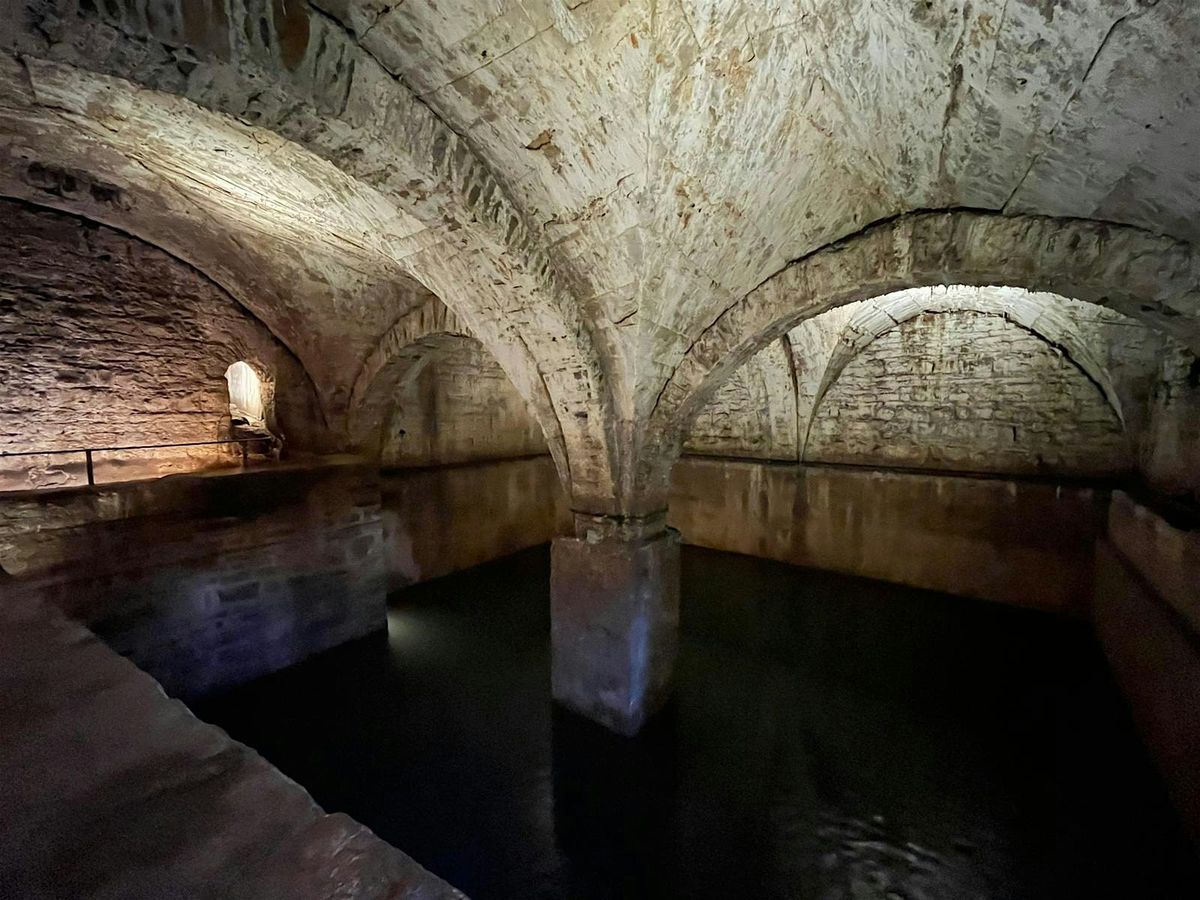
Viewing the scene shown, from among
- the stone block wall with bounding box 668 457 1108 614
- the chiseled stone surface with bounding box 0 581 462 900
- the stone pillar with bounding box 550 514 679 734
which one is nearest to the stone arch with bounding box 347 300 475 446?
the stone pillar with bounding box 550 514 679 734

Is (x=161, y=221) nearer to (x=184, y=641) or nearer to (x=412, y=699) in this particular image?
(x=184, y=641)

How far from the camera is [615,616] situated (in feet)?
11.4

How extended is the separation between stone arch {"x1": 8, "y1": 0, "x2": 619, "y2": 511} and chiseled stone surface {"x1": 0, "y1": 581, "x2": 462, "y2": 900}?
75.0 inches

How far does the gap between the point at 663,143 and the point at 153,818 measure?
268cm

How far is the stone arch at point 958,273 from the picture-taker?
2.10 meters

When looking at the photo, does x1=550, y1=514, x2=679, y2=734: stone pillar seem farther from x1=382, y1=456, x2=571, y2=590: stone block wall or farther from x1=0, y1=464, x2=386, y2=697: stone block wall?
x1=382, y1=456, x2=571, y2=590: stone block wall

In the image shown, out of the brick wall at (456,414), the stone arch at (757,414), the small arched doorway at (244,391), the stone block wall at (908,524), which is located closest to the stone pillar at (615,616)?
the brick wall at (456,414)

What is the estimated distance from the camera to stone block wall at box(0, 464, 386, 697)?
11.3 feet

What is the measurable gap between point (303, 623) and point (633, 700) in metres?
3.10

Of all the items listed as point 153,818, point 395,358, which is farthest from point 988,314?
point 153,818

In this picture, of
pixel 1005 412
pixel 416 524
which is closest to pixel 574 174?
pixel 416 524

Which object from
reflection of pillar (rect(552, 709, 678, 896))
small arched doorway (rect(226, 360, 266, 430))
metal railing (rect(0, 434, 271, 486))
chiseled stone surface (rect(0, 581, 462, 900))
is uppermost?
small arched doorway (rect(226, 360, 266, 430))

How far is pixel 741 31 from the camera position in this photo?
6.34 feet

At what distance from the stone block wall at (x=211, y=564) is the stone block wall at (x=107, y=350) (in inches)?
58.6
